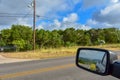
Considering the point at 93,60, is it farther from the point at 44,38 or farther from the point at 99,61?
the point at 44,38

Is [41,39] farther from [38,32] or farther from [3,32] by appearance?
[3,32]

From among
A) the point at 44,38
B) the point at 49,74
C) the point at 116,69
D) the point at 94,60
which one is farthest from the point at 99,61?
the point at 44,38

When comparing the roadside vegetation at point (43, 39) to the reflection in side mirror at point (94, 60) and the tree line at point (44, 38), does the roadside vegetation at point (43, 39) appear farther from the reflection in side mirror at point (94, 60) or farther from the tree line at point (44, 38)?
the reflection in side mirror at point (94, 60)

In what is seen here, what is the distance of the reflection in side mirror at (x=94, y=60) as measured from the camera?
8.79 ft

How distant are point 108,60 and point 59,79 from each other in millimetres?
8270

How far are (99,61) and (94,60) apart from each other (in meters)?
0.06

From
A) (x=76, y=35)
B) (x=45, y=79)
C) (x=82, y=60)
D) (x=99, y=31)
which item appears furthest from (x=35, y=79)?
(x=99, y=31)

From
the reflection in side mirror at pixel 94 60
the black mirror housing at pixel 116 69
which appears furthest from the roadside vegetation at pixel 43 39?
the black mirror housing at pixel 116 69

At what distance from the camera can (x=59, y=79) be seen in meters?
10.7

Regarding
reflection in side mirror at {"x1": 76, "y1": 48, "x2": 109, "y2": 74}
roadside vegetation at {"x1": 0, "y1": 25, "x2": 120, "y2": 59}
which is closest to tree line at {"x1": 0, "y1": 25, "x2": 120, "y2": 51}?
roadside vegetation at {"x1": 0, "y1": 25, "x2": 120, "y2": 59}

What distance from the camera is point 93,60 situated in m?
2.88

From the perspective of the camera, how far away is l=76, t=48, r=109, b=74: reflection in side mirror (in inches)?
105

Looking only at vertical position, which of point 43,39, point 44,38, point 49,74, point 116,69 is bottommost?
point 49,74

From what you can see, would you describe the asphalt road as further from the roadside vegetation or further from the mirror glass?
the roadside vegetation
